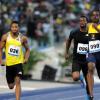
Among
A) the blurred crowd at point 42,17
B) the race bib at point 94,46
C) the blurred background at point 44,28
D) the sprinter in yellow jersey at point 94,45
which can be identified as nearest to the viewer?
the sprinter in yellow jersey at point 94,45

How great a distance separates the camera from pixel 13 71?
39.0ft

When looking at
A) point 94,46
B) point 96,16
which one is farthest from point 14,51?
point 96,16

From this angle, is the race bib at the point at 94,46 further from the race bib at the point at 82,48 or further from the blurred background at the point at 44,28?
the blurred background at the point at 44,28

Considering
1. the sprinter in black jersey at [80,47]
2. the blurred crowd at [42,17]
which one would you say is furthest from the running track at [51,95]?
the blurred crowd at [42,17]

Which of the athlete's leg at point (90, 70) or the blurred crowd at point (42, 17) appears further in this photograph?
the blurred crowd at point (42, 17)

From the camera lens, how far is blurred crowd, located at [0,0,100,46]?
80.2 feet

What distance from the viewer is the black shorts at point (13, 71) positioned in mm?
11727

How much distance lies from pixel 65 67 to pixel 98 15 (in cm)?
982

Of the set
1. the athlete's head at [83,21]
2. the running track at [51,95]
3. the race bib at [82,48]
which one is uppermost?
the athlete's head at [83,21]

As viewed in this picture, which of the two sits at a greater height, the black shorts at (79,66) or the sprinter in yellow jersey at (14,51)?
the sprinter in yellow jersey at (14,51)

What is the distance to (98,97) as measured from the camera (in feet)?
46.9

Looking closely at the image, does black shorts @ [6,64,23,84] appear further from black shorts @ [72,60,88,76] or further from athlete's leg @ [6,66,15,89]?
black shorts @ [72,60,88,76]

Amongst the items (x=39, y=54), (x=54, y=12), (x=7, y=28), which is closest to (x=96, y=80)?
(x=39, y=54)

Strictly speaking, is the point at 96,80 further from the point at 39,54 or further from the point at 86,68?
the point at 86,68
